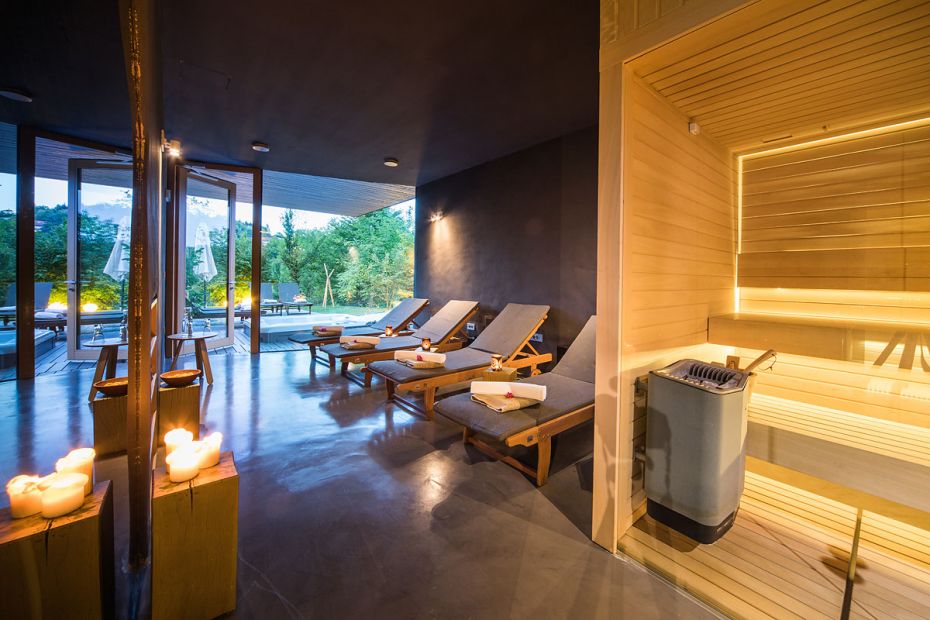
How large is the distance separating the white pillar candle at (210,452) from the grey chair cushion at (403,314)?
4353 millimetres

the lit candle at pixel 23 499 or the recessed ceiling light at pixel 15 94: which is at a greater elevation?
the recessed ceiling light at pixel 15 94

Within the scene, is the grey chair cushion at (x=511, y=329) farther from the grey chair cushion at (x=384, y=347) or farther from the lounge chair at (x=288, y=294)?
the lounge chair at (x=288, y=294)

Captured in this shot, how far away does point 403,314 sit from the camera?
625 centimetres

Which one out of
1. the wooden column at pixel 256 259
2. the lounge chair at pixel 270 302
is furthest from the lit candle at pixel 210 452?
the lounge chair at pixel 270 302

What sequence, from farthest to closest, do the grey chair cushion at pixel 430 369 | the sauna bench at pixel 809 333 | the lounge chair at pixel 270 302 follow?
the lounge chair at pixel 270 302, the grey chair cushion at pixel 430 369, the sauna bench at pixel 809 333

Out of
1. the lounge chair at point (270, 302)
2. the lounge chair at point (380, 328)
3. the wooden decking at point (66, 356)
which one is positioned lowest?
the wooden decking at point (66, 356)

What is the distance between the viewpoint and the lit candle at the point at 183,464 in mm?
1338

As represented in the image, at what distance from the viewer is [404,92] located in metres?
3.56

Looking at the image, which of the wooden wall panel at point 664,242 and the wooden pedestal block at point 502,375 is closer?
the wooden wall panel at point 664,242

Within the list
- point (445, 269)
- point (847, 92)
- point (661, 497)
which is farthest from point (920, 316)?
point (445, 269)

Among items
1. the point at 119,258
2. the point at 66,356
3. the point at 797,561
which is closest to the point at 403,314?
the point at 119,258

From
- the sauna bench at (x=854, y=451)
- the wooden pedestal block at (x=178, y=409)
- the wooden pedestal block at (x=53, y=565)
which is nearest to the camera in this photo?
the wooden pedestal block at (x=53, y=565)

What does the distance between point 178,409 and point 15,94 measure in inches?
144

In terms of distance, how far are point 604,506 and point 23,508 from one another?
218 centimetres
